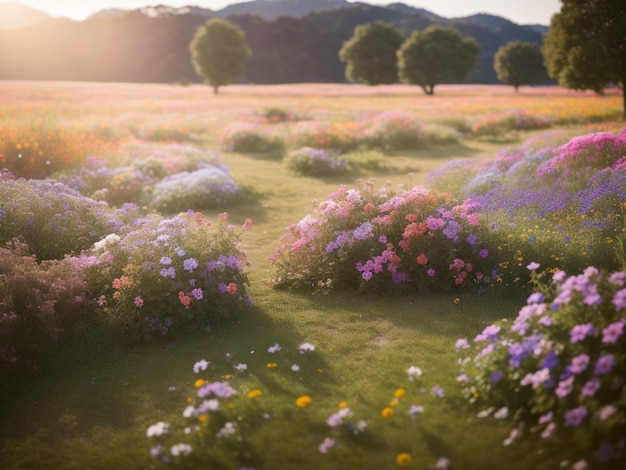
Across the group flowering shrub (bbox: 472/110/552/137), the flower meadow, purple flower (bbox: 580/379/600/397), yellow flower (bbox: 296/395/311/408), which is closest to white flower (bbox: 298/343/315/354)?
the flower meadow

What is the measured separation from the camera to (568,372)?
3996mm

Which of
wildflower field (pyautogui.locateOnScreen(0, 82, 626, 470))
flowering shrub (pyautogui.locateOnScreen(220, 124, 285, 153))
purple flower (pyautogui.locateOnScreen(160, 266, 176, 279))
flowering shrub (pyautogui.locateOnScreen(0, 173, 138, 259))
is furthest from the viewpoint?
flowering shrub (pyautogui.locateOnScreen(220, 124, 285, 153))

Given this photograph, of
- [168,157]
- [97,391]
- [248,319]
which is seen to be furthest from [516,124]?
[97,391]

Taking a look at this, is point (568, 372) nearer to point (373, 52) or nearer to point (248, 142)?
point (248, 142)

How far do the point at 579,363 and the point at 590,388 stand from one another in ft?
0.69

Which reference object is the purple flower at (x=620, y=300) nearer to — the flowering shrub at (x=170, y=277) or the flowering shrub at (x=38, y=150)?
the flowering shrub at (x=170, y=277)

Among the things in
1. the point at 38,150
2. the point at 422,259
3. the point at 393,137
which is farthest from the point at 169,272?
the point at 393,137

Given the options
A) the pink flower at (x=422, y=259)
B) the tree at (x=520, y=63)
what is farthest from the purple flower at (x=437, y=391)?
the tree at (x=520, y=63)

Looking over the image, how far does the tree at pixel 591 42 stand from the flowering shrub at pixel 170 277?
22.9m

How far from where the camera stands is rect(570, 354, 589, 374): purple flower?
3842 mm

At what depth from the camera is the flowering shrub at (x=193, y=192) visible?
508 inches

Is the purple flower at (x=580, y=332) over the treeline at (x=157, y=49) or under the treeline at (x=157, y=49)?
under

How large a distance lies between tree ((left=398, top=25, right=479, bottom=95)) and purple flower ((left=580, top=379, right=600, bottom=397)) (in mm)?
54730

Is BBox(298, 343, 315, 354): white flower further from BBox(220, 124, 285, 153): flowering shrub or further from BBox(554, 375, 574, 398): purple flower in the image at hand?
BBox(220, 124, 285, 153): flowering shrub
